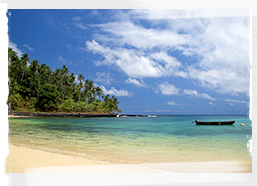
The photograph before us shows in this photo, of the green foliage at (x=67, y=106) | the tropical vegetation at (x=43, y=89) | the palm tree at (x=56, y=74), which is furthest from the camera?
the palm tree at (x=56, y=74)

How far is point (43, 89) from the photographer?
94.1 ft

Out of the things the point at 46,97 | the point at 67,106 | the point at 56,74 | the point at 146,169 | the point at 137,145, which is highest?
the point at 56,74

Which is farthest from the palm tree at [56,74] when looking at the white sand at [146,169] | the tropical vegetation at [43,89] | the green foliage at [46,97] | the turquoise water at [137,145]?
the white sand at [146,169]

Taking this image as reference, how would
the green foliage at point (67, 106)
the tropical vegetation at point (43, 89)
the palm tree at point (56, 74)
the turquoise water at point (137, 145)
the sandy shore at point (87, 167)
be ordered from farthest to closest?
the palm tree at point (56, 74) < the green foliage at point (67, 106) < the tropical vegetation at point (43, 89) < the turquoise water at point (137, 145) < the sandy shore at point (87, 167)

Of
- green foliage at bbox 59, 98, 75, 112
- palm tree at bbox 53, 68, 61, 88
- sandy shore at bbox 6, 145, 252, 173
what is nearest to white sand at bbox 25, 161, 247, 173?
sandy shore at bbox 6, 145, 252, 173

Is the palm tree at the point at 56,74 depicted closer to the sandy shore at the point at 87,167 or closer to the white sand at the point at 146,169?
the sandy shore at the point at 87,167

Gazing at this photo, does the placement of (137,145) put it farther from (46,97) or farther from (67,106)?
(67,106)

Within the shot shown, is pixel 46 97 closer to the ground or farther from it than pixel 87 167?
farther from it

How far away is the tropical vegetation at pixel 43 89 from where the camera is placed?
87.9 ft

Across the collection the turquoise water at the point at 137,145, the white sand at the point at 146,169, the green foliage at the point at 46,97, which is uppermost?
the green foliage at the point at 46,97

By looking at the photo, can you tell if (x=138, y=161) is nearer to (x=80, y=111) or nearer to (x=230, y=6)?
(x=230, y=6)

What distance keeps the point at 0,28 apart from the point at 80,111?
35.6 metres

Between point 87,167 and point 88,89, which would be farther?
point 88,89

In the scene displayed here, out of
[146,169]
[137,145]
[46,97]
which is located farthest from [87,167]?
[46,97]
